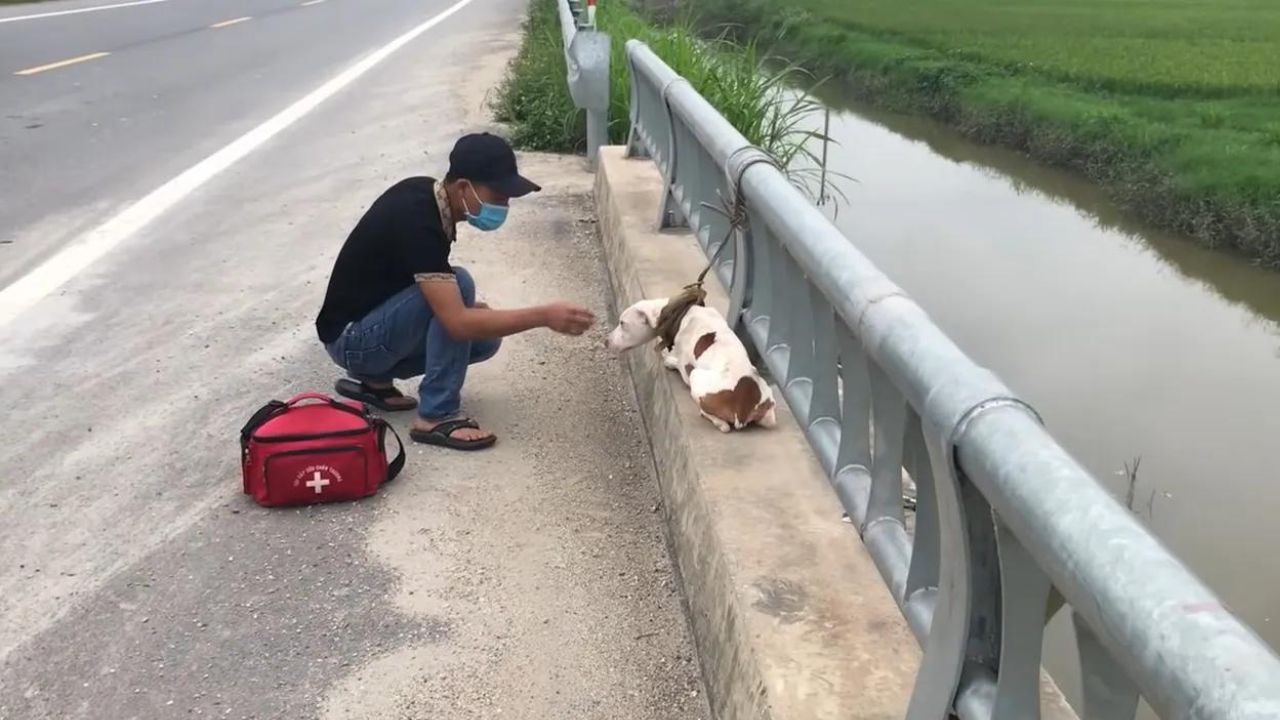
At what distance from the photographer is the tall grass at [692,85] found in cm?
830

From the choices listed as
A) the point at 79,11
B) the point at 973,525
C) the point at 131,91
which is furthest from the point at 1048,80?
the point at 973,525

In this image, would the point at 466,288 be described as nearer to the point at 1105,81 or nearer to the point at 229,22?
the point at 1105,81

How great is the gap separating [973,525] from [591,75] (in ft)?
20.9

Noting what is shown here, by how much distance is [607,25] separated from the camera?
37.6 feet

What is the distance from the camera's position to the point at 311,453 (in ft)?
12.6

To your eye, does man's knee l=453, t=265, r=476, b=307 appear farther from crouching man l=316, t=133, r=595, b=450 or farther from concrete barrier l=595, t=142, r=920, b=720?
concrete barrier l=595, t=142, r=920, b=720

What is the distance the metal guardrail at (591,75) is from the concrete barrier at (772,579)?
3915mm

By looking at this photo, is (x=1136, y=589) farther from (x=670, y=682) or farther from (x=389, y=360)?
(x=389, y=360)

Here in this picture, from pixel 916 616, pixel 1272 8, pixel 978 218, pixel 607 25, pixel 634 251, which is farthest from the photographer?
pixel 1272 8

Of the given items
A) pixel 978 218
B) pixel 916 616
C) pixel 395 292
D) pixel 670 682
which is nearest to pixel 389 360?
pixel 395 292

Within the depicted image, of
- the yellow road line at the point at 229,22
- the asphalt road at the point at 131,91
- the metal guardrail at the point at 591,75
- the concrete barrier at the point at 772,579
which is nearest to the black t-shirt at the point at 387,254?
the concrete barrier at the point at 772,579

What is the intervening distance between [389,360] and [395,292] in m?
0.23

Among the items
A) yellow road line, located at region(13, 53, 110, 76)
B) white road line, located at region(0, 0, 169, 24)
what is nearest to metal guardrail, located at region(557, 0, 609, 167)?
yellow road line, located at region(13, 53, 110, 76)

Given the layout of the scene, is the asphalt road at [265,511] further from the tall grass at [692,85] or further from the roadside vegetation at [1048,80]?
the roadside vegetation at [1048,80]
